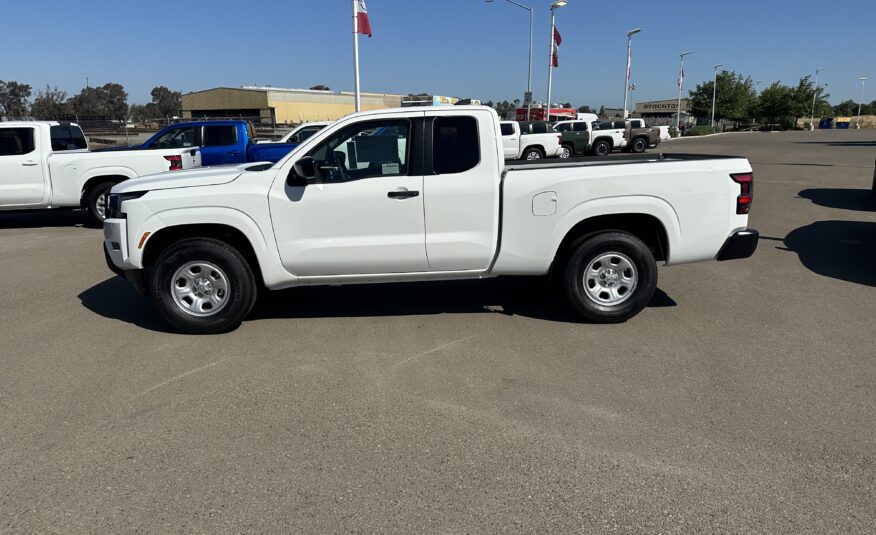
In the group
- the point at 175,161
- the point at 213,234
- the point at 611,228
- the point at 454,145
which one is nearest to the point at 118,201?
the point at 213,234

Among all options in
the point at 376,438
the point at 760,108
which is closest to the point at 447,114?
the point at 376,438

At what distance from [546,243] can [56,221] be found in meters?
11.0

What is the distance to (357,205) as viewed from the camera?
5.20 m

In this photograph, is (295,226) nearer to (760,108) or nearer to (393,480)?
(393,480)

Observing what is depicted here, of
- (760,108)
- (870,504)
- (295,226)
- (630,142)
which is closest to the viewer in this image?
(870,504)

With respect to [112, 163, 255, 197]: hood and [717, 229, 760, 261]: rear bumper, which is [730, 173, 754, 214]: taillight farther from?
[112, 163, 255, 197]: hood

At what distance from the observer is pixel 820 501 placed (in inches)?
119

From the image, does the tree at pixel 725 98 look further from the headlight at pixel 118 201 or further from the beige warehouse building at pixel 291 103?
the headlight at pixel 118 201

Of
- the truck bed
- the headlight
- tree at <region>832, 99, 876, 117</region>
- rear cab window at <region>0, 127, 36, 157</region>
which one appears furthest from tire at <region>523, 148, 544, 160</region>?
tree at <region>832, 99, 876, 117</region>

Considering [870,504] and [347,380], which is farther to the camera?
[347,380]

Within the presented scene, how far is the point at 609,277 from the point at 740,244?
118cm

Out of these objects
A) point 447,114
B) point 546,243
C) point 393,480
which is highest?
point 447,114

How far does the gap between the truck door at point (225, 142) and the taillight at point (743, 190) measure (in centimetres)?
901

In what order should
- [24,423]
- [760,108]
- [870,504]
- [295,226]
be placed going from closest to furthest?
1. [870,504]
2. [24,423]
3. [295,226]
4. [760,108]
